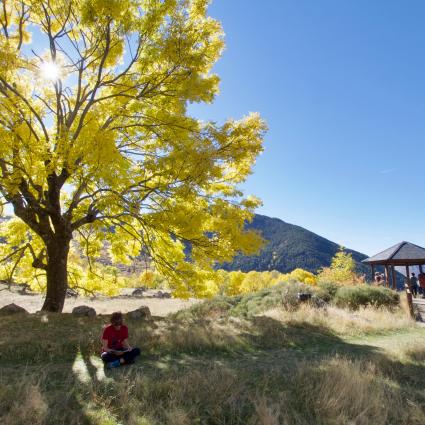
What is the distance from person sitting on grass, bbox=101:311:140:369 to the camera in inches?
232

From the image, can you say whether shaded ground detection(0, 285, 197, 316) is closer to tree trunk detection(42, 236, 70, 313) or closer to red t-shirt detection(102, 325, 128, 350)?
tree trunk detection(42, 236, 70, 313)

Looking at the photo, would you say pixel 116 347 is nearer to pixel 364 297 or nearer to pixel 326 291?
pixel 326 291

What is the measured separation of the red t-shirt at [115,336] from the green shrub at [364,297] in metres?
11.8

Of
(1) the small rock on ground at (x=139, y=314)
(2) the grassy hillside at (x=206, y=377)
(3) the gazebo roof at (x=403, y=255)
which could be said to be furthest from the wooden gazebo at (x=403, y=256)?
(1) the small rock on ground at (x=139, y=314)

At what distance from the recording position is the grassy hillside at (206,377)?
387 cm

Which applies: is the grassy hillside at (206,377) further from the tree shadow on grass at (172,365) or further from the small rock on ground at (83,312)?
the small rock on ground at (83,312)

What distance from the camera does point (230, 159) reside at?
8.61 meters

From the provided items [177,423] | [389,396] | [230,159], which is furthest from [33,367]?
[230,159]

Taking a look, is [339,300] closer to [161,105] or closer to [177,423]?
[161,105]

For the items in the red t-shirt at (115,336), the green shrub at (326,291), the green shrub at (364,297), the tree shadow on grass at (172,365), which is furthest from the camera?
the green shrub at (326,291)

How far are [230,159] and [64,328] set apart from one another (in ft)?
18.9

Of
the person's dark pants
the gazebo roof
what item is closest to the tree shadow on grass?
the person's dark pants

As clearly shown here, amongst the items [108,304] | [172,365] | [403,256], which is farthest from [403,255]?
[108,304]

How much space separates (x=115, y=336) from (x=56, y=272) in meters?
4.27
